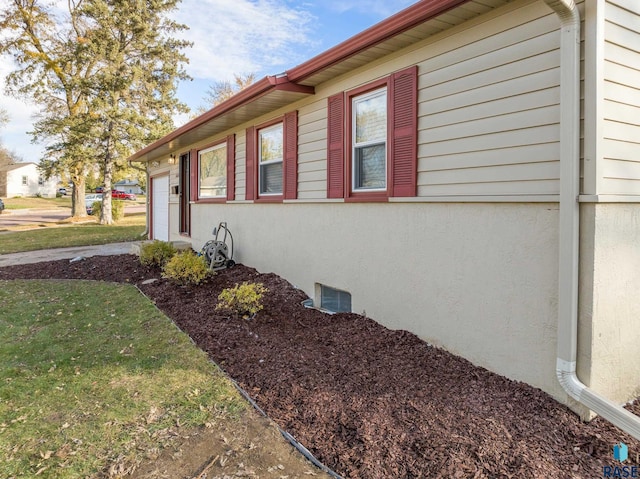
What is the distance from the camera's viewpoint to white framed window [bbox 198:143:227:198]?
8.56 m

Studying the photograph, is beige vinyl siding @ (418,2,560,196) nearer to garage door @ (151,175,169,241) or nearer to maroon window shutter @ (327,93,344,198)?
maroon window shutter @ (327,93,344,198)

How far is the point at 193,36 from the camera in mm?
18953

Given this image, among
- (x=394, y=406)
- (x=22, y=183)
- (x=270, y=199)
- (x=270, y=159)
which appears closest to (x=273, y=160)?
(x=270, y=159)

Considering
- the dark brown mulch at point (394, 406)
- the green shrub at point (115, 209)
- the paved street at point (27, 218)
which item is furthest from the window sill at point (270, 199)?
the paved street at point (27, 218)

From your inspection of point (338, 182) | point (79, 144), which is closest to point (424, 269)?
point (338, 182)

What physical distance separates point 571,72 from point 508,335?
1.87 meters

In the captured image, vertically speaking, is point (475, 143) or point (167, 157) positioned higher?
point (167, 157)

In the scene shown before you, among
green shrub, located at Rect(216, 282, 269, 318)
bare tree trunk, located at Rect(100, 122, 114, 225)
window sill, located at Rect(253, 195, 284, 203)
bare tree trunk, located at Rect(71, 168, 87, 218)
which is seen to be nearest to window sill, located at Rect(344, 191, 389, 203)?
green shrub, located at Rect(216, 282, 269, 318)

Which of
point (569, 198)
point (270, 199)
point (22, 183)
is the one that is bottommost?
point (569, 198)

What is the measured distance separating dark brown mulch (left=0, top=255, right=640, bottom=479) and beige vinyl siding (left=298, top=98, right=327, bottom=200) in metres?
1.78

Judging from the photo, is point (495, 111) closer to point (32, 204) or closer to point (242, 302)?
point (242, 302)

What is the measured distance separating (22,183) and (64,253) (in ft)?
171

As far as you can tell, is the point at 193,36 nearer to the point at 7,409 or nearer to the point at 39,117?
the point at 39,117

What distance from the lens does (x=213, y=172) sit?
9.02 metres
